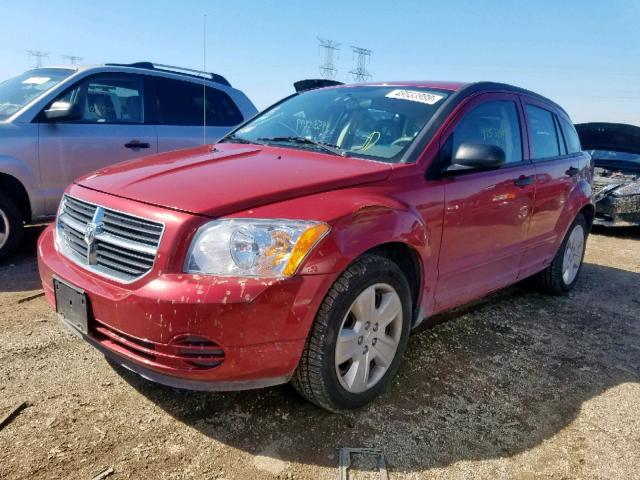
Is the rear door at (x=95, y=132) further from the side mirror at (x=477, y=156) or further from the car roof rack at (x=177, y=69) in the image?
the side mirror at (x=477, y=156)

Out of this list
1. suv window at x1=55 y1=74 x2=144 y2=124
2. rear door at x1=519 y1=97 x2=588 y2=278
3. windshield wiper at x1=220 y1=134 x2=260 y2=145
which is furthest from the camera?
suv window at x1=55 y1=74 x2=144 y2=124

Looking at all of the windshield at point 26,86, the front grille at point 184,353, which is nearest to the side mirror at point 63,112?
the windshield at point 26,86

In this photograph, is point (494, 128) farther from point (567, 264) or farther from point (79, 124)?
point (79, 124)

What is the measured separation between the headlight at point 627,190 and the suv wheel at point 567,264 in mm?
3072

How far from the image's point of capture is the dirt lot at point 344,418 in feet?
7.05

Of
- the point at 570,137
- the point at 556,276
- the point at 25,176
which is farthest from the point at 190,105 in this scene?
the point at 556,276

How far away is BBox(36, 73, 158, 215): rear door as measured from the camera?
188 inches

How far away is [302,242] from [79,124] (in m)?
3.72

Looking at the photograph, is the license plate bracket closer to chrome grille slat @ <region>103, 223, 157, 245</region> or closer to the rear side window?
chrome grille slat @ <region>103, 223, 157, 245</region>

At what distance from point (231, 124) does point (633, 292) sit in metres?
4.55

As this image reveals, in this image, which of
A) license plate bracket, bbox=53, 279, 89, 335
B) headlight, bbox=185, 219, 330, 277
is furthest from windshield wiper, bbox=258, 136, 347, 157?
license plate bracket, bbox=53, 279, 89, 335

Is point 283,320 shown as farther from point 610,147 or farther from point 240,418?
point 610,147

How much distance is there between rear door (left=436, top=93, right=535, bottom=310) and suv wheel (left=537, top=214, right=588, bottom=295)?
Answer: 92 cm

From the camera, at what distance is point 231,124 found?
6051 mm
